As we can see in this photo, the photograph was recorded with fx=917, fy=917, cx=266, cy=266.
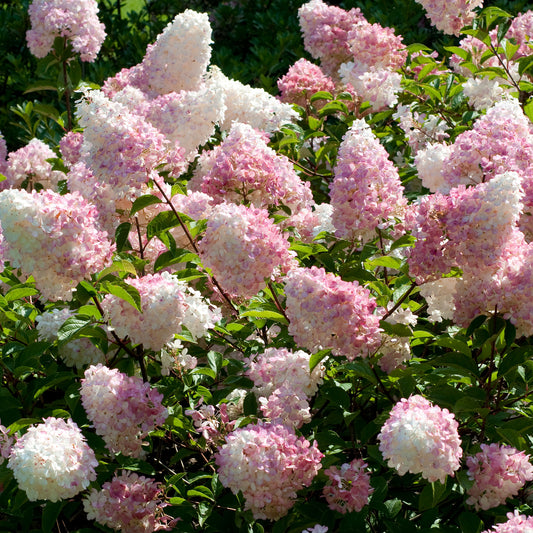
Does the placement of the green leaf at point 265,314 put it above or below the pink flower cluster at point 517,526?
above

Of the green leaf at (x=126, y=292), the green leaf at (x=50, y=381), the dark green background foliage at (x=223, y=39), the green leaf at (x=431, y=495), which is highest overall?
the green leaf at (x=126, y=292)

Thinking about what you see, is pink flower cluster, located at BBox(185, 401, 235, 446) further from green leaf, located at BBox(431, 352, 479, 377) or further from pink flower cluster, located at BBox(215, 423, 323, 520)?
green leaf, located at BBox(431, 352, 479, 377)

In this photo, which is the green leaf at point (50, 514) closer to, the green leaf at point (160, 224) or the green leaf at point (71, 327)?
the green leaf at point (71, 327)

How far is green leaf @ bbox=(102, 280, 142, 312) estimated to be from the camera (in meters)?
2.41

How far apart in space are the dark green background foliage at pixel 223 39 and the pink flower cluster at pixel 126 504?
3482 mm

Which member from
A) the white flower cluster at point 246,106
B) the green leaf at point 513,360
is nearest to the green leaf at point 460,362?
the green leaf at point 513,360

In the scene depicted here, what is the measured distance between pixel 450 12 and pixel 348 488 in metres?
2.62

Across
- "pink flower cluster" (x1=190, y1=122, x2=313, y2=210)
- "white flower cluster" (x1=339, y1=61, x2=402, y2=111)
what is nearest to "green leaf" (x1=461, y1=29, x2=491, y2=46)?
"white flower cluster" (x1=339, y1=61, x2=402, y2=111)

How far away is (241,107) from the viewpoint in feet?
12.5

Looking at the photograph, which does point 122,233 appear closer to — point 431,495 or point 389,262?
point 389,262

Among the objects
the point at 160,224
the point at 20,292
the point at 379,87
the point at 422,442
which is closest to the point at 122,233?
the point at 160,224

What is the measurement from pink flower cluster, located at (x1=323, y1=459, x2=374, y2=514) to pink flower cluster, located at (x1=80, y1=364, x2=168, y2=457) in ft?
1.62

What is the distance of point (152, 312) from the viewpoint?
96.9 inches

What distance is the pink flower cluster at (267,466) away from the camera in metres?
2.32
